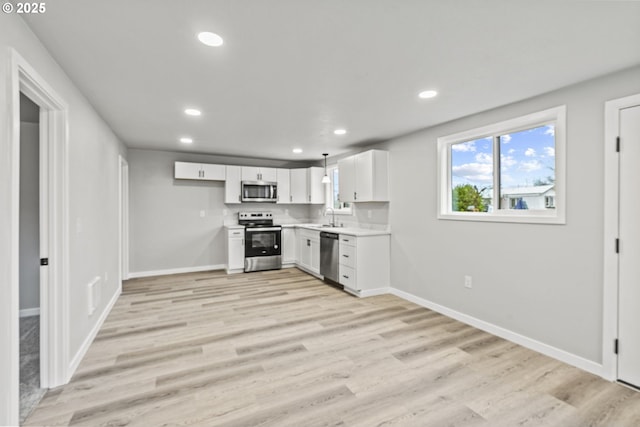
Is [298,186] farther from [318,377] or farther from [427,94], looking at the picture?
[318,377]

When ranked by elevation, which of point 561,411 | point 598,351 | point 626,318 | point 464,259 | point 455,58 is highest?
point 455,58

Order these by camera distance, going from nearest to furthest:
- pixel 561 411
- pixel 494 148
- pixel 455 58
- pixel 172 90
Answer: pixel 561 411 → pixel 455 58 → pixel 172 90 → pixel 494 148

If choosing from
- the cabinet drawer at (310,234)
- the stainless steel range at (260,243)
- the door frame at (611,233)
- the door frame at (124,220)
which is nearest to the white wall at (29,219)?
the door frame at (124,220)

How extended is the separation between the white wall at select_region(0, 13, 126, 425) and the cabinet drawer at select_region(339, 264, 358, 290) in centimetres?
304

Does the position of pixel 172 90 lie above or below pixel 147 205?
above

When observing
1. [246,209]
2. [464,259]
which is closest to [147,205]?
[246,209]

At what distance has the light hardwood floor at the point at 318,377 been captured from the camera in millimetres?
1883

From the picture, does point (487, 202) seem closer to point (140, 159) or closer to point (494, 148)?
point (494, 148)

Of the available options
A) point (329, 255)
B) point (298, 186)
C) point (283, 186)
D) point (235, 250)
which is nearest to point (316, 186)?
point (298, 186)

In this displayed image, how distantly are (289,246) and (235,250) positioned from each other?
1.13 m

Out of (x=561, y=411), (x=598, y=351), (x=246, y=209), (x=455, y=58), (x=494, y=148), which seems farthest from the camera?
(x=246, y=209)

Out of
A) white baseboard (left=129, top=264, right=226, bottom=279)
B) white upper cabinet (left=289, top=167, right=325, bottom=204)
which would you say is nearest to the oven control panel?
white upper cabinet (left=289, top=167, right=325, bottom=204)

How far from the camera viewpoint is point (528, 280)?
2.82 m

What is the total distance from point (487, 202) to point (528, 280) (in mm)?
910
